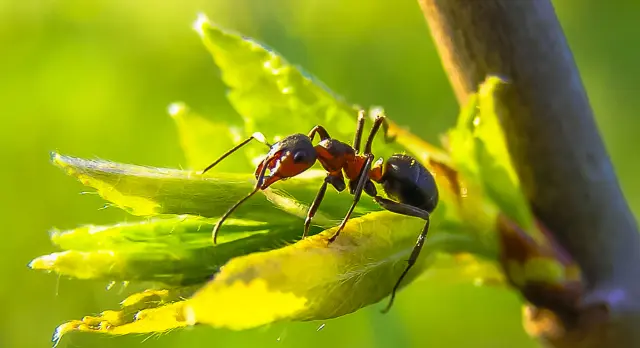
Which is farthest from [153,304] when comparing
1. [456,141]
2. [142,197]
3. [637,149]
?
[637,149]

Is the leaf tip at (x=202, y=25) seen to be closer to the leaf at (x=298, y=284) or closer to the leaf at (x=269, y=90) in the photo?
the leaf at (x=269, y=90)

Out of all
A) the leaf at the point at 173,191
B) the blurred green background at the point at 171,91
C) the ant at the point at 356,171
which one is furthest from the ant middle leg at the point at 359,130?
the blurred green background at the point at 171,91

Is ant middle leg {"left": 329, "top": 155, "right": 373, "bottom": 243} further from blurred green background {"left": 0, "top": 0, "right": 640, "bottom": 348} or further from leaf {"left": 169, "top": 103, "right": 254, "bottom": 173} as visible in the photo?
blurred green background {"left": 0, "top": 0, "right": 640, "bottom": 348}

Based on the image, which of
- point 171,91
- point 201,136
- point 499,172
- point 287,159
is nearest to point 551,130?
point 499,172

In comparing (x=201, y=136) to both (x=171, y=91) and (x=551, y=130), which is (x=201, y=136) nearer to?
(x=551, y=130)

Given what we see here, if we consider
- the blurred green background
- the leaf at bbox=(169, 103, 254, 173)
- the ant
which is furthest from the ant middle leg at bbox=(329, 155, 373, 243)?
the blurred green background

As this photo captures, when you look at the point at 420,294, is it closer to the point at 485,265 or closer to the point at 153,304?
the point at 485,265

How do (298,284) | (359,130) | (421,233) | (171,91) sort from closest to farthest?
(298,284) → (421,233) → (359,130) → (171,91)
